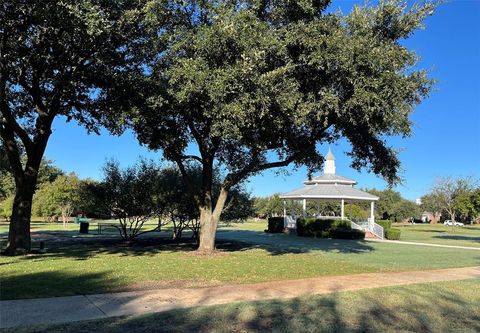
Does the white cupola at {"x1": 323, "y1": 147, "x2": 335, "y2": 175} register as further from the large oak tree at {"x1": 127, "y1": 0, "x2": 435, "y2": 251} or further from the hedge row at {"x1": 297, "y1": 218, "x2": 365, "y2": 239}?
the large oak tree at {"x1": 127, "y1": 0, "x2": 435, "y2": 251}

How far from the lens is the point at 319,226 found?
116ft

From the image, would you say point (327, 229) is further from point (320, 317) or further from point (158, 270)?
point (320, 317)

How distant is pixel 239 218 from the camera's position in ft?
86.9

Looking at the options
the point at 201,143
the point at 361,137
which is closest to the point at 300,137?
the point at 361,137

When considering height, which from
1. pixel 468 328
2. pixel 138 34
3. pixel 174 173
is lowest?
pixel 468 328

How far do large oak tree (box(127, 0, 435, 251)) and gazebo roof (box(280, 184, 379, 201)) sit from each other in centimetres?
2278

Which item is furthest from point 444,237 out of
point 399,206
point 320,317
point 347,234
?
point 399,206

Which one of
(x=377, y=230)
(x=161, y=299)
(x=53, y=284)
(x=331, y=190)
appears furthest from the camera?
(x=331, y=190)

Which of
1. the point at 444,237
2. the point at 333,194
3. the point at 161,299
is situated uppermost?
the point at 333,194

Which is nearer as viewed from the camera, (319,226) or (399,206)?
(319,226)

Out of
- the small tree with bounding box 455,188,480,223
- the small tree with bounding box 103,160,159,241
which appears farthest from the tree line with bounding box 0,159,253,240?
the small tree with bounding box 455,188,480,223

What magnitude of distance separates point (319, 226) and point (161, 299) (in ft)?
90.3

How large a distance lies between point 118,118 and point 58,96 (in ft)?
10.3

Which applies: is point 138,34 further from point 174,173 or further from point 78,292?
point 174,173
